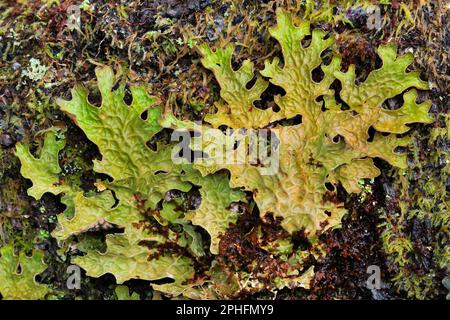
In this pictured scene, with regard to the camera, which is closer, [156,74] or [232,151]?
[232,151]

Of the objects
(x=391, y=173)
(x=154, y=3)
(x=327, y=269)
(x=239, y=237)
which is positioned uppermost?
(x=154, y=3)

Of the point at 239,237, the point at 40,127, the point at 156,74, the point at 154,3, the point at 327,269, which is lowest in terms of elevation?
the point at 327,269

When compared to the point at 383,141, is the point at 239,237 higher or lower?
lower

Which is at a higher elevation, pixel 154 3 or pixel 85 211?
pixel 154 3

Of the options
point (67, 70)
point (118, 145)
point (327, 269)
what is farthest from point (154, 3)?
point (327, 269)

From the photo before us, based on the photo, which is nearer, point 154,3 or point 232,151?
point 232,151

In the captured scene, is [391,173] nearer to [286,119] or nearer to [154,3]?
[286,119]

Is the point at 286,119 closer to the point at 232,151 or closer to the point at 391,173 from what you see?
the point at 232,151

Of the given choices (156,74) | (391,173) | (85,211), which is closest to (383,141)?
(391,173)
